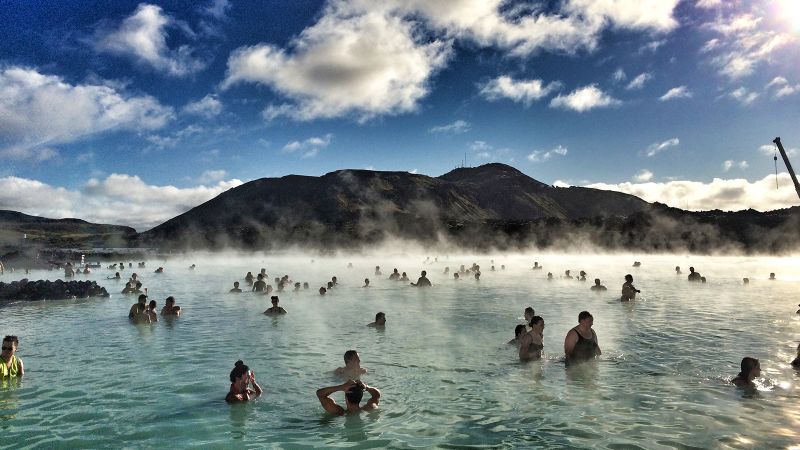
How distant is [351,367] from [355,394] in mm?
1974

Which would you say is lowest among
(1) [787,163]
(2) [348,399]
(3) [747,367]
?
(3) [747,367]

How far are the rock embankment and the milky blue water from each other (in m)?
2.66

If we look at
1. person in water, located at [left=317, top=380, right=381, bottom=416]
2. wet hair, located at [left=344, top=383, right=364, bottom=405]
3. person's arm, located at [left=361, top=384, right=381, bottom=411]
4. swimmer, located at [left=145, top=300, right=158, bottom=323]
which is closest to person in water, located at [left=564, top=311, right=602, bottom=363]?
person's arm, located at [left=361, top=384, right=381, bottom=411]

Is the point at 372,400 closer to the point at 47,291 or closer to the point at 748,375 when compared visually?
the point at 748,375

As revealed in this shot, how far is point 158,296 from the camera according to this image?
2489 cm

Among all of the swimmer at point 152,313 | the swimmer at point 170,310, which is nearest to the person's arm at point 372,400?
the swimmer at point 152,313

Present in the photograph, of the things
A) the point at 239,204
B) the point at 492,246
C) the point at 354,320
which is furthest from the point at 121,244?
the point at 354,320

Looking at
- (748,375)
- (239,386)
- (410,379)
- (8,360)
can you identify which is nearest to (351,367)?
(410,379)

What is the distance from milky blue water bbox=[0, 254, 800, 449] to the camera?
6984mm

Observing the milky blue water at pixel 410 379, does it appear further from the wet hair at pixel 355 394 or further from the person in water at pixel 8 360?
the person in water at pixel 8 360

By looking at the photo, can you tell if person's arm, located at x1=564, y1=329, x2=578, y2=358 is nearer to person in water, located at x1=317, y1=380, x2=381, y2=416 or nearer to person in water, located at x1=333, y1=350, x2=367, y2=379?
person in water, located at x1=333, y1=350, x2=367, y2=379

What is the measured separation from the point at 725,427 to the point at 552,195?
166983mm

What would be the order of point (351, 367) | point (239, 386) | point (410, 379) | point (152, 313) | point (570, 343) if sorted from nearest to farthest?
point (239, 386) < point (351, 367) < point (410, 379) < point (570, 343) < point (152, 313)

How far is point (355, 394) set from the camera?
302 inches
